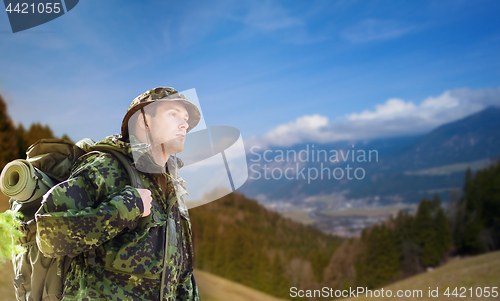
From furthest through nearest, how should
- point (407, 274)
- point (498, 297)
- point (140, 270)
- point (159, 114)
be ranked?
point (407, 274) → point (498, 297) → point (159, 114) → point (140, 270)

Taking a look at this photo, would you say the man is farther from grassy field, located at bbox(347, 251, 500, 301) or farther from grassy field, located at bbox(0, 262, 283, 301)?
grassy field, located at bbox(347, 251, 500, 301)

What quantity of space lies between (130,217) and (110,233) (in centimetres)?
10

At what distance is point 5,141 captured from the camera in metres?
5.65

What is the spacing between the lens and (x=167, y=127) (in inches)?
68.8

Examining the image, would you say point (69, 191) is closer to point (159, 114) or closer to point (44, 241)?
point (44, 241)

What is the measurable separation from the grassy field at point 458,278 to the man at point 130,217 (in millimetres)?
6880

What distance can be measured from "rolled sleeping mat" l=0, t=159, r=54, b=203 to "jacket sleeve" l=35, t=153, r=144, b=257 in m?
0.18

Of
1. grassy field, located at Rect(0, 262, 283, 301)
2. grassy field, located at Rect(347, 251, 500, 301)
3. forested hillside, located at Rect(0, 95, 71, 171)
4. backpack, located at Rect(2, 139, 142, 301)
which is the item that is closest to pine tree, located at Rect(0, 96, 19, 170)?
forested hillside, located at Rect(0, 95, 71, 171)

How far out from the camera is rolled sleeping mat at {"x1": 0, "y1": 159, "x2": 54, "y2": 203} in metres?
1.46

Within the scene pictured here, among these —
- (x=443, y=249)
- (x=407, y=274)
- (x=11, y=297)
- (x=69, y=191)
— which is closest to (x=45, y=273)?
(x=69, y=191)

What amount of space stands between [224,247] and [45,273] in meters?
5.72

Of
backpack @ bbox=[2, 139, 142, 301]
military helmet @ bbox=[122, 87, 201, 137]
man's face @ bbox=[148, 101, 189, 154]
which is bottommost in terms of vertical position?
backpack @ bbox=[2, 139, 142, 301]

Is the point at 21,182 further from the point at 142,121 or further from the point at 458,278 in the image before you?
the point at 458,278

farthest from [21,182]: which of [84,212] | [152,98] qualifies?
[152,98]
